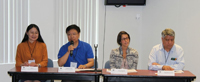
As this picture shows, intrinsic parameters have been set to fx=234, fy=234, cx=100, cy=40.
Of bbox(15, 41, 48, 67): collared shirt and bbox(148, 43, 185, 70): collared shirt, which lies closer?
bbox(148, 43, 185, 70): collared shirt

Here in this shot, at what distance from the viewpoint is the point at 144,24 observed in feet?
17.7

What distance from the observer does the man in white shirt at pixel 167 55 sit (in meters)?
3.21

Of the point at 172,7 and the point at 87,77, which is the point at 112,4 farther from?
the point at 87,77

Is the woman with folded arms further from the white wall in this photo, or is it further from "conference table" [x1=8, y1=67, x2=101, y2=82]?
the white wall

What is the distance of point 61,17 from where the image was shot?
5105 mm

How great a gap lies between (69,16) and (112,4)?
38.8 inches

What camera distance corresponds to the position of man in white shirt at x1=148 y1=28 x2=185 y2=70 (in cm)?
321

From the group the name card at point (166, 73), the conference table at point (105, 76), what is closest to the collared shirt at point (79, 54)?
the conference table at point (105, 76)

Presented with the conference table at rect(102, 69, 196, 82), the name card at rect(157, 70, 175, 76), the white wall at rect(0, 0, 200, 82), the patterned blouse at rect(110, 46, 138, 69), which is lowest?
the conference table at rect(102, 69, 196, 82)

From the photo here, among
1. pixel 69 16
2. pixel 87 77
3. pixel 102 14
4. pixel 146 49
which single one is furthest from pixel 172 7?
pixel 87 77

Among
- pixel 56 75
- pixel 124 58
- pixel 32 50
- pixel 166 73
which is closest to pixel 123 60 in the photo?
pixel 124 58

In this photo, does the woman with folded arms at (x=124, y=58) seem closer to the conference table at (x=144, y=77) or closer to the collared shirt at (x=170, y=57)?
the collared shirt at (x=170, y=57)

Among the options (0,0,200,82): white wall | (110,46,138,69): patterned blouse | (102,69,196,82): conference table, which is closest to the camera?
(102,69,196,82): conference table

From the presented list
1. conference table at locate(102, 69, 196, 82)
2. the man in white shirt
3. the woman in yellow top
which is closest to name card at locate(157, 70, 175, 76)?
conference table at locate(102, 69, 196, 82)
